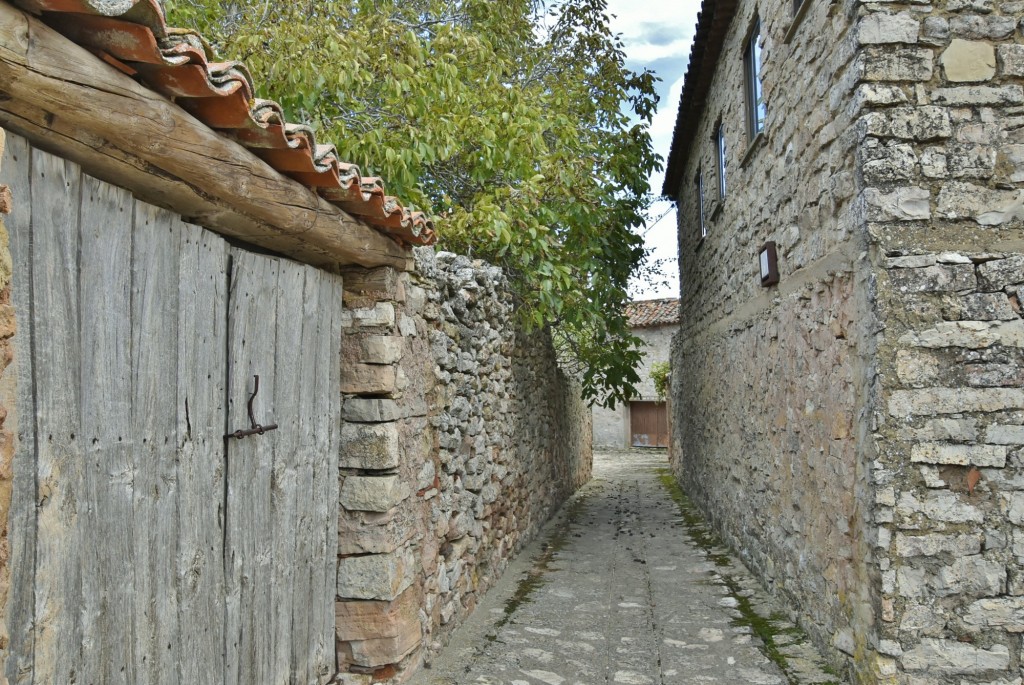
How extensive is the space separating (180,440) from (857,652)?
283 cm

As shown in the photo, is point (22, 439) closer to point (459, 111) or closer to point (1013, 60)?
point (1013, 60)

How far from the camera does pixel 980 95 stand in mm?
3051

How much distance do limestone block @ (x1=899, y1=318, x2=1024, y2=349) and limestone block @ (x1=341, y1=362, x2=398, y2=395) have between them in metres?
2.08

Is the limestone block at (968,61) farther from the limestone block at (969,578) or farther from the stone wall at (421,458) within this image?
the stone wall at (421,458)

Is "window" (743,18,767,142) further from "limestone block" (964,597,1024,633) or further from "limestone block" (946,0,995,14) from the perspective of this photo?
"limestone block" (964,597,1024,633)

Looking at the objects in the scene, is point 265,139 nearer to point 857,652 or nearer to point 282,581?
point 282,581

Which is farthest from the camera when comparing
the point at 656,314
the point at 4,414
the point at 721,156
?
the point at 656,314

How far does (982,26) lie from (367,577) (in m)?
3.39

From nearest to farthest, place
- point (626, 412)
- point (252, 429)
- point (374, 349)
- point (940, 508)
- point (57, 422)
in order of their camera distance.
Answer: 1. point (57, 422)
2. point (252, 429)
3. point (940, 508)
4. point (374, 349)
5. point (626, 412)

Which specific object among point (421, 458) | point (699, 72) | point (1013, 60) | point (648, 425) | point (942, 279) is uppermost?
point (699, 72)

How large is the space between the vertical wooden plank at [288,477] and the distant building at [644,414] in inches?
785

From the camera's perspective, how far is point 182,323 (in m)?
2.10

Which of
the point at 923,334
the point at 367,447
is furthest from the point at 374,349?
the point at 923,334

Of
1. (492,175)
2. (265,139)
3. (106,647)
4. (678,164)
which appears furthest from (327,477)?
(678,164)
